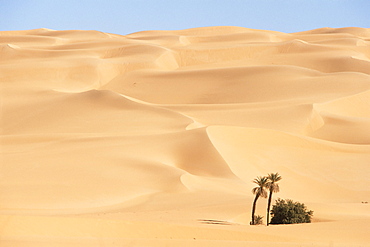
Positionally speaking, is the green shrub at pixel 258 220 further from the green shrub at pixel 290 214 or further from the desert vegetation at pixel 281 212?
the green shrub at pixel 290 214

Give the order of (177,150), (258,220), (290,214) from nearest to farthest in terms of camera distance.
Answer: (290,214) → (258,220) → (177,150)

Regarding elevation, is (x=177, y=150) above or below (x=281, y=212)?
above

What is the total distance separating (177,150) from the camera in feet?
114

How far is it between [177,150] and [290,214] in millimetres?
12671

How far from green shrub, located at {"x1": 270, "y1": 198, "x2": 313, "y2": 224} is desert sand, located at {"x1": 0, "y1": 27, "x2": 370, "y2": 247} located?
1.36 ft

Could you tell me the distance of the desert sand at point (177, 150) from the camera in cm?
1711

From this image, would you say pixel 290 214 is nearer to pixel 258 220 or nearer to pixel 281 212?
pixel 281 212

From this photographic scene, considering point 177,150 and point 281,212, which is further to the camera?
point 177,150

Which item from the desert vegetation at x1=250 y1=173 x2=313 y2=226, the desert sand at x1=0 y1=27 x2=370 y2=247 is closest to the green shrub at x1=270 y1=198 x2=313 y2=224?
the desert vegetation at x1=250 y1=173 x2=313 y2=226

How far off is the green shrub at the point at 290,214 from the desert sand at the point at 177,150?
41 cm

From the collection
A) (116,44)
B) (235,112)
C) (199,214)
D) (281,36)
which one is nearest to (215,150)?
(199,214)

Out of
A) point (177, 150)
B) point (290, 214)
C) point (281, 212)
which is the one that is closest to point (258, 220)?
point (281, 212)

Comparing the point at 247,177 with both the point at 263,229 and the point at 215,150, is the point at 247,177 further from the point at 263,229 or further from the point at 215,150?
the point at 263,229

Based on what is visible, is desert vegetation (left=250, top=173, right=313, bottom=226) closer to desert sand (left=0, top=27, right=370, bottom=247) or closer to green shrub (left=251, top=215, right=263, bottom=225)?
green shrub (left=251, top=215, right=263, bottom=225)
